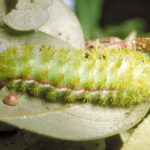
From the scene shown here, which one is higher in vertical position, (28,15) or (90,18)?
(28,15)

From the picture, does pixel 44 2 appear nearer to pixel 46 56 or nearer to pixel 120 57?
pixel 46 56

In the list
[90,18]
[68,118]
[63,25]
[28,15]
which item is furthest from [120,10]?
[68,118]

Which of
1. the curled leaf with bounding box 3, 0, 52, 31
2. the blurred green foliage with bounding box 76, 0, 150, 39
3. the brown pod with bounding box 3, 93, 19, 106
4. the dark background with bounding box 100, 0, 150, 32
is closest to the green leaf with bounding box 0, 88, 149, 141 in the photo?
the brown pod with bounding box 3, 93, 19, 106

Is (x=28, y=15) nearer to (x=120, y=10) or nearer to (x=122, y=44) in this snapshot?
(x=122, y=44)

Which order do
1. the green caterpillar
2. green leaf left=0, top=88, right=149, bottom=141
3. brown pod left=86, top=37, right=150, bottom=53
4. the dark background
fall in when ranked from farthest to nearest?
the dark background < brown pod left=86, top=37, right=150, bottom=53 < the green caterpillar < green leaf left=0, top=88, right=149, bottom=141

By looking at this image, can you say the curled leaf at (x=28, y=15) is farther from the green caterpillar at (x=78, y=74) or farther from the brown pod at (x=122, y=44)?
the brown pod at (x=122, y=44)

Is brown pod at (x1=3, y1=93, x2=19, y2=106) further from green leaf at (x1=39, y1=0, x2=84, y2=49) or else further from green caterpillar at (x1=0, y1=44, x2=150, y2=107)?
green leaf at (x1=39, y1=0, x2=84, y2=49)
